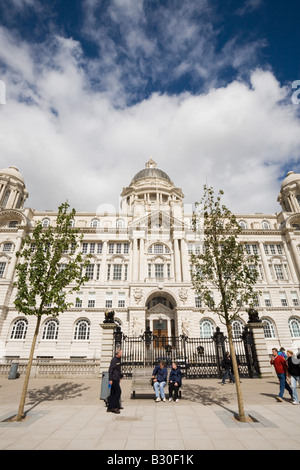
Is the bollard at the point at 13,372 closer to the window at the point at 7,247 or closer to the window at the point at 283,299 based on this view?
the window at the point at 7,247

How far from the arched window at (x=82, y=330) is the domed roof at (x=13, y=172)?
98.2ft

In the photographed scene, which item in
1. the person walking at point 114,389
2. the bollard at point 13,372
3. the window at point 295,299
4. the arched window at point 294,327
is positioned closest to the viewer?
the person walking at point 114,389

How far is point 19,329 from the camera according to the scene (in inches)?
1281

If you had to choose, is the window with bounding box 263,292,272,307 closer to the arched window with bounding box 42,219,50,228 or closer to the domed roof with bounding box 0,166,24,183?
the arched window with bounding box 42,219,50,228

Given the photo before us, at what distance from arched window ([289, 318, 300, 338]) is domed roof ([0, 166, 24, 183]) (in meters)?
52.9

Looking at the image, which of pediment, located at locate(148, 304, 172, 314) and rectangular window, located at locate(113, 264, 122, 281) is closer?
pediment, located at locate(148, 304, 172, 314)

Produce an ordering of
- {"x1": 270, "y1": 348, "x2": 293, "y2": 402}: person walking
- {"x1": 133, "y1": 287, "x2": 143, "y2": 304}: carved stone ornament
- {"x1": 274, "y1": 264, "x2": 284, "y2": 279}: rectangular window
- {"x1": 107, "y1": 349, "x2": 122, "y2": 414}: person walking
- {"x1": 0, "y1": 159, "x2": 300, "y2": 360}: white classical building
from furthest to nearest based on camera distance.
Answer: {"x1": 274, "y1": 264, "x2": 284, "y2": 279}: rectangular window, {"x1": 133, "y1": 287, "x2": 143, "y2": 304}: carved stone ornament, {"x1": 0, "y1": 159, "x2": 300, "y2": 360}: white classical building, {"x1": 270, "y1": 348, "x2": 293, "y2": 402}: person walking, {"x1": 107, "y1": 349, "x2": 122, "y2": 414}: person walking

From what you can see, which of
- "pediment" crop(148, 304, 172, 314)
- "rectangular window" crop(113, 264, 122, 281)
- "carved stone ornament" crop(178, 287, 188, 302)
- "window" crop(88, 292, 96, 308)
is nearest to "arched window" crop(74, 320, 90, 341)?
"window" crop(88, 292, 96, 308)

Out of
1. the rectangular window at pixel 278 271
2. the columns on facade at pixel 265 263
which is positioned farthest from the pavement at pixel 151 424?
the rectangular window at pixel 278 271

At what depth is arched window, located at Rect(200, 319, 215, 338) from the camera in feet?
110

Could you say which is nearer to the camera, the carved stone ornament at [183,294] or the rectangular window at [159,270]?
the carved stone ornament at [183,294]

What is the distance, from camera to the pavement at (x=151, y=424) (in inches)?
223
